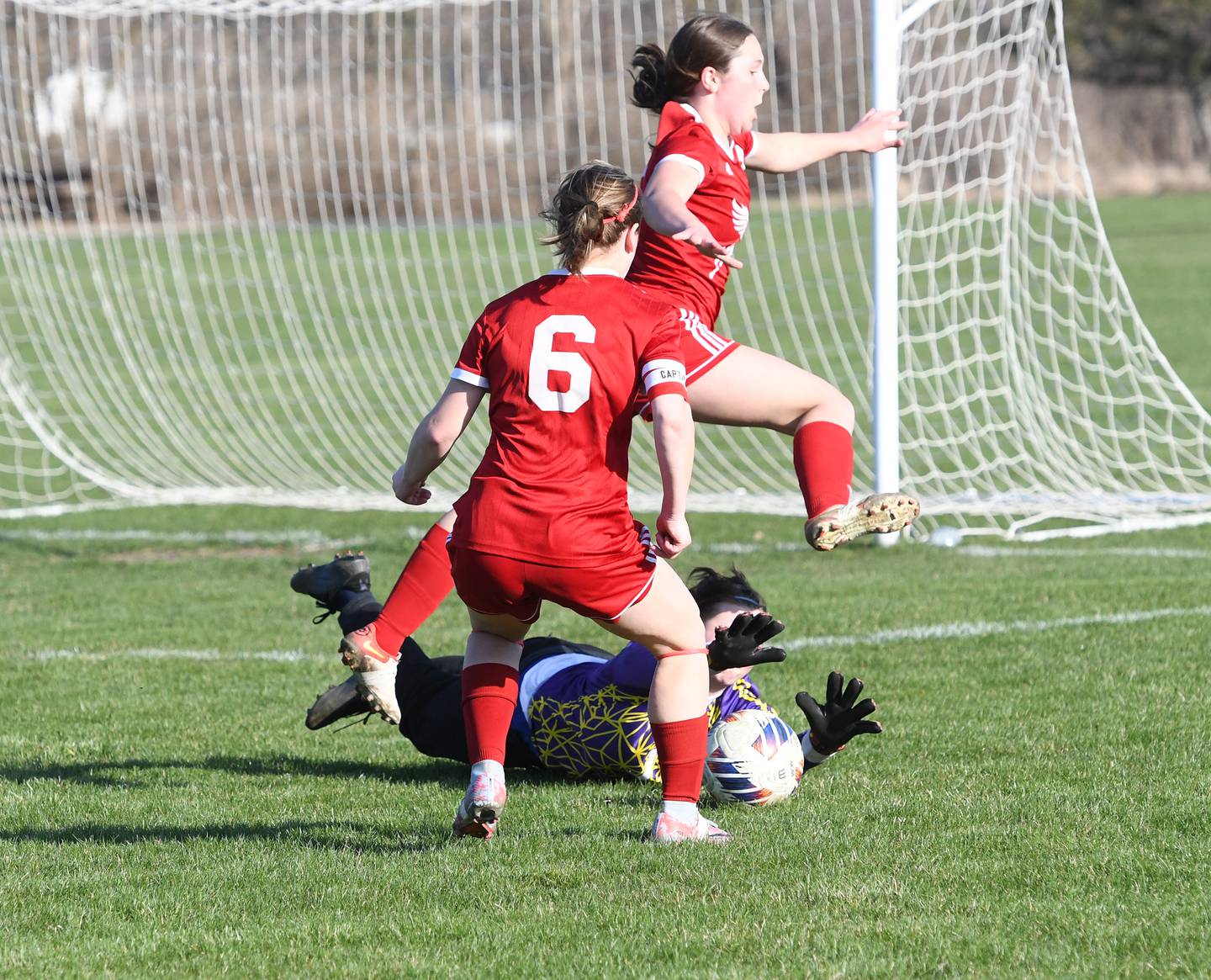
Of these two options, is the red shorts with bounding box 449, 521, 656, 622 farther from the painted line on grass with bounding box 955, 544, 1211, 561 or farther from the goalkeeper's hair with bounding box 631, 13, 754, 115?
the painted line on grass with bounding box 955, 544, 1211, 561

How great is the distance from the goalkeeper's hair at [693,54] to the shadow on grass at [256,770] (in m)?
2.07

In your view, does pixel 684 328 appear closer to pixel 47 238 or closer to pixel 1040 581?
pixel 1040 581

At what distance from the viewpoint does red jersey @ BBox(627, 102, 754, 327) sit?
16.7 ft

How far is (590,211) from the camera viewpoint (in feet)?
13.5

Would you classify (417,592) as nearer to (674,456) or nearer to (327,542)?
(674,456)

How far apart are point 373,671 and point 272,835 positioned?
549mm

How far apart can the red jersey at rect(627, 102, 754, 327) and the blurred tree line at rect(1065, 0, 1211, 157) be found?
48.9 m

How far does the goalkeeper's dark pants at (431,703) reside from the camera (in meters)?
5.25

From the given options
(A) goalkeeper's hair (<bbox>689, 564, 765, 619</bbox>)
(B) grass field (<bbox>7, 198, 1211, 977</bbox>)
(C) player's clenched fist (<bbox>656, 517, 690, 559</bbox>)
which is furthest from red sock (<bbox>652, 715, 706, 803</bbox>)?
(A) goalkeeper's hair (<bbox>689, 564, 765, 619</bbox>)

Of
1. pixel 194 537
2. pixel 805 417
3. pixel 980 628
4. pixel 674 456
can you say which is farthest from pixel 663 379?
pixel 194 537

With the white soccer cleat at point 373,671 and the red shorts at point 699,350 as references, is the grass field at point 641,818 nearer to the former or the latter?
the white soccer cleat at point 373,671

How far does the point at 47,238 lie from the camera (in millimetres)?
13383

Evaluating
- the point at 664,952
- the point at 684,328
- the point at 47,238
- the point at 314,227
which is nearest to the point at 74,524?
the point at 47,238

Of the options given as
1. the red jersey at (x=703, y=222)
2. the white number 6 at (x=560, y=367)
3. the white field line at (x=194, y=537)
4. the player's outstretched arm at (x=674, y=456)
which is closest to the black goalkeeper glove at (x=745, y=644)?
the player's outstretched arm at (x=674, y=456)
